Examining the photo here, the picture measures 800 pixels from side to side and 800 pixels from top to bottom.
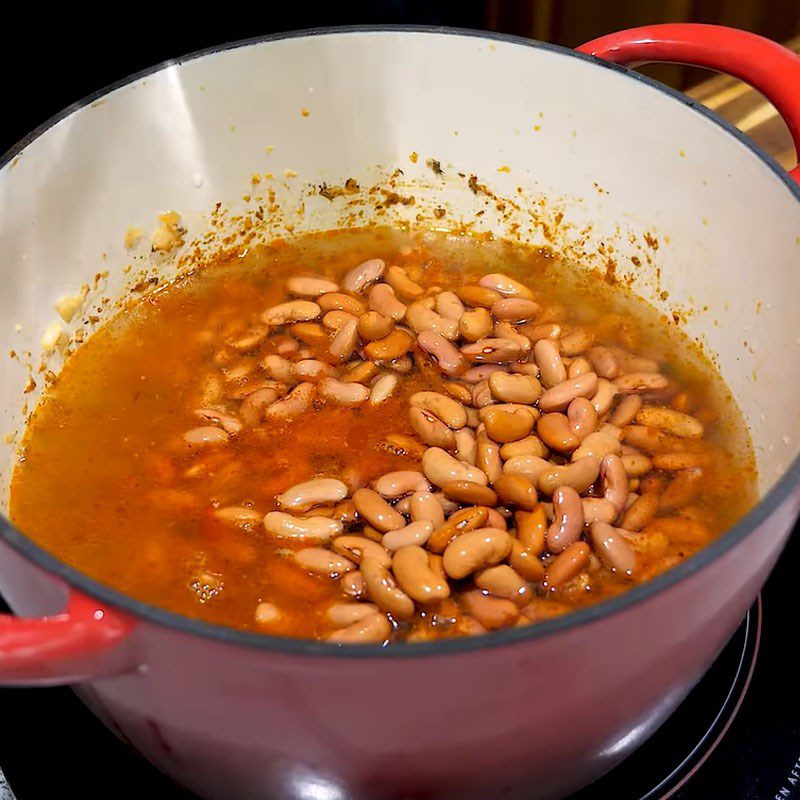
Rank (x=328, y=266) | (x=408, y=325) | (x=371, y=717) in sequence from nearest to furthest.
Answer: (x=371, y=717), (x=408, y=325), (x=328, y=266)

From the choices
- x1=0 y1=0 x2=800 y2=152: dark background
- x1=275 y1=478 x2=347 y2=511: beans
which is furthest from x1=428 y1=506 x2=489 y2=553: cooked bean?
x1=0 y1=0 x2=800 y2=152: dark background

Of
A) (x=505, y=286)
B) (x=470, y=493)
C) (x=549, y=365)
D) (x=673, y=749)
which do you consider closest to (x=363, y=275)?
(x=505, y=286)

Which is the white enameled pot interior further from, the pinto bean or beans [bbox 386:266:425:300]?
the pinto bean

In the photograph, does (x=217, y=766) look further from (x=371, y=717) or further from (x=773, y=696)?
(x=773, y=696)

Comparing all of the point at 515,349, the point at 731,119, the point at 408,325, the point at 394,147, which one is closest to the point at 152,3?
the point at 394,147

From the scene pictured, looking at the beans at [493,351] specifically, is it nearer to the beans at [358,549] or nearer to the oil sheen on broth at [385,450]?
the oil sheen on broth at [385,450]

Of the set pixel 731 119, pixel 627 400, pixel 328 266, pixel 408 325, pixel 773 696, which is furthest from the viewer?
pixel 731 119
